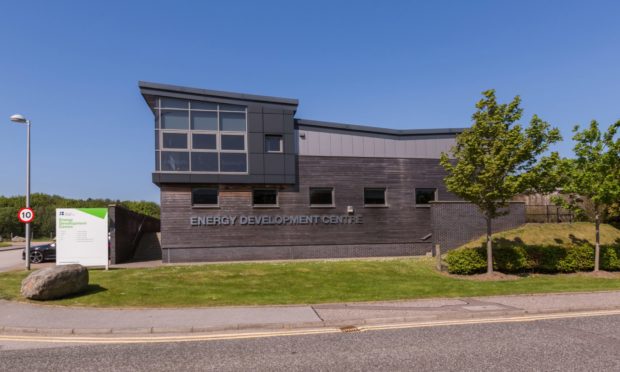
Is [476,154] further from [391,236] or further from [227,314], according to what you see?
→ [227,314]

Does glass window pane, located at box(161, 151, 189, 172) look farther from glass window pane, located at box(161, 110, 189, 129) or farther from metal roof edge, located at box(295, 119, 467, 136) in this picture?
metal roof edge, located at box(295, 119, 467, 136)

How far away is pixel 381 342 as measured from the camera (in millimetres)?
6789

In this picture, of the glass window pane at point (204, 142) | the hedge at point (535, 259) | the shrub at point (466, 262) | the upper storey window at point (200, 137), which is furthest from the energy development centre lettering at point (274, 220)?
the shrub at point (466, 262)

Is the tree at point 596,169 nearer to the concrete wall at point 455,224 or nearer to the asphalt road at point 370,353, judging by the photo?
the concrete wall at point 455,224

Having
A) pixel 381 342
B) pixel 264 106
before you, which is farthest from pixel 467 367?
pixel 264 106

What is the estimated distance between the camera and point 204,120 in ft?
69.8

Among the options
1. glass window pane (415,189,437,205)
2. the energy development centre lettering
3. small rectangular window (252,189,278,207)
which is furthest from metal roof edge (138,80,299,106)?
glass window pane (415,189,437,205)

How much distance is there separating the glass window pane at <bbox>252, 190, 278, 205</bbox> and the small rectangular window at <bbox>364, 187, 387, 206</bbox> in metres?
5.57


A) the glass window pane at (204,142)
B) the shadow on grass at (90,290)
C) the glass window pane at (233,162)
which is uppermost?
the glass window pane at (204,142)

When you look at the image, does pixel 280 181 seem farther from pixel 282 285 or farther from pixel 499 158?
pixel 499 158

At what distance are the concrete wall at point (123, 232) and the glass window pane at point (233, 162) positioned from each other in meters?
6.08

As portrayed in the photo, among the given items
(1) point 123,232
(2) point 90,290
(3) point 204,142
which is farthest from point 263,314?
(1) point 123,232

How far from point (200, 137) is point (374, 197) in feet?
35.6

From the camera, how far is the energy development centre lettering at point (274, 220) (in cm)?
2100
